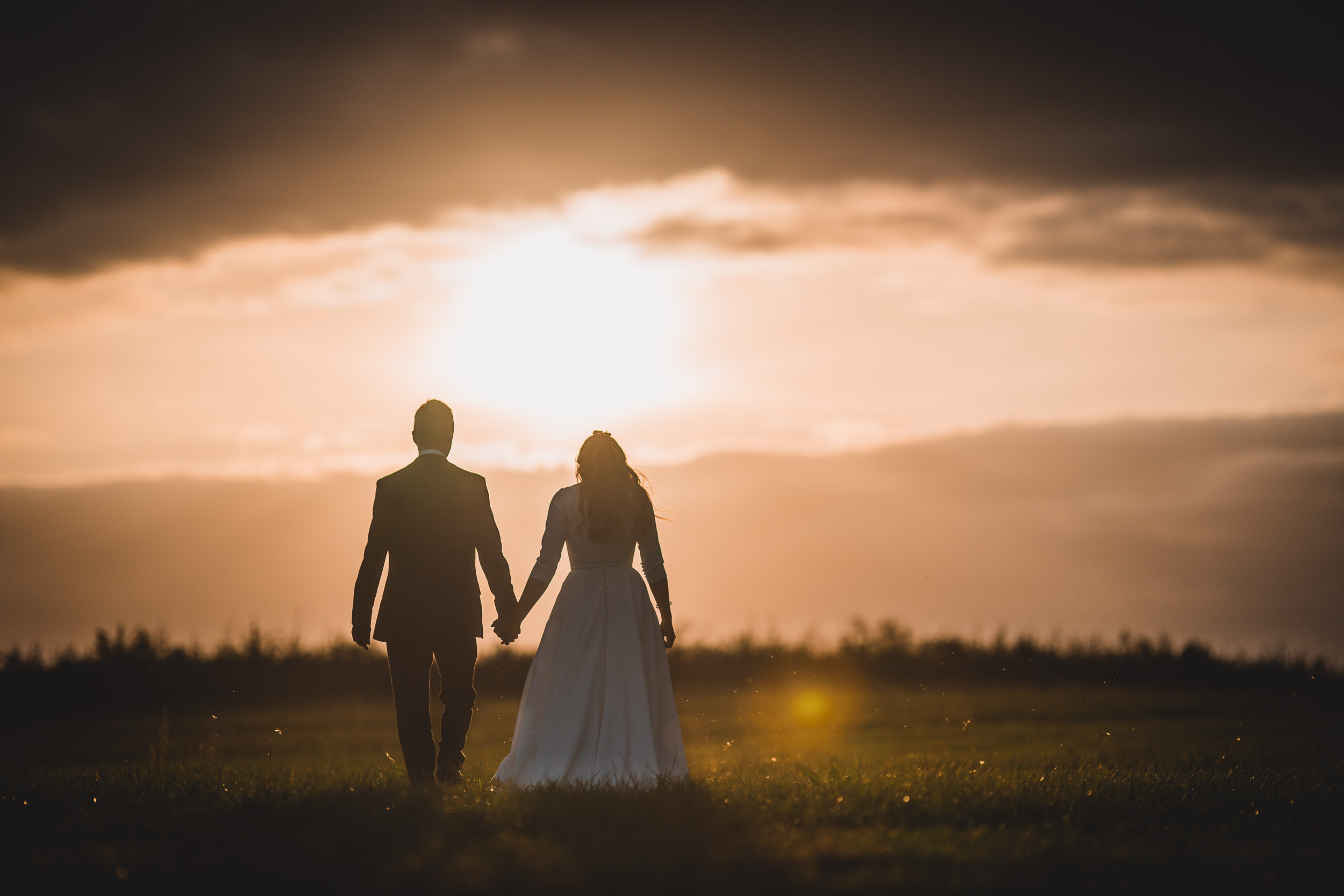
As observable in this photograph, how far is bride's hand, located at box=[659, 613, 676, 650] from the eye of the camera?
9688 millimetres

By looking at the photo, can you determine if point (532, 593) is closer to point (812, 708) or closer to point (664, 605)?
point (664, 605)

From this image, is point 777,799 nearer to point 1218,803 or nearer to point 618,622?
point 618,622

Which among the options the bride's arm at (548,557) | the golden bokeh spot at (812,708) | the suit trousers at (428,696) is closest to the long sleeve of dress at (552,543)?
the bride's arm at (548,557)

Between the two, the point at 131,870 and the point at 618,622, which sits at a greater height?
the point at 618,622

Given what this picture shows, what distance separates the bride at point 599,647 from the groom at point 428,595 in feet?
1.75

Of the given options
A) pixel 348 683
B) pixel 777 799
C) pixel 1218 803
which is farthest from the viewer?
pixel 348 683

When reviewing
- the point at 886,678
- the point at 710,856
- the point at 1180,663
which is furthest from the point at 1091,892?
the point at 1180,663

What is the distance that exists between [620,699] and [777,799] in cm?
152

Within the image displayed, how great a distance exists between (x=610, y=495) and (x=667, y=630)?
1280 mm

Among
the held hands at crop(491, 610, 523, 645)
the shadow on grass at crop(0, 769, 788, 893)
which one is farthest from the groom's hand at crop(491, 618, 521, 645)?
the shadow on grass at crop(0, 769, 788, 893)

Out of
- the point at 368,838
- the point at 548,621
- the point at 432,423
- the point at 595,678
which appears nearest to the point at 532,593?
the point at 548,621

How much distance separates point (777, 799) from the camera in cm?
870

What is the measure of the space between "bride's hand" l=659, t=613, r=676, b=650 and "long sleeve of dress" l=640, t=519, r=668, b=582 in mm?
320

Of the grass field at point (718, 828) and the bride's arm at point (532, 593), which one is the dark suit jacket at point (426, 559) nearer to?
the bride's arm at point (532, 593)
